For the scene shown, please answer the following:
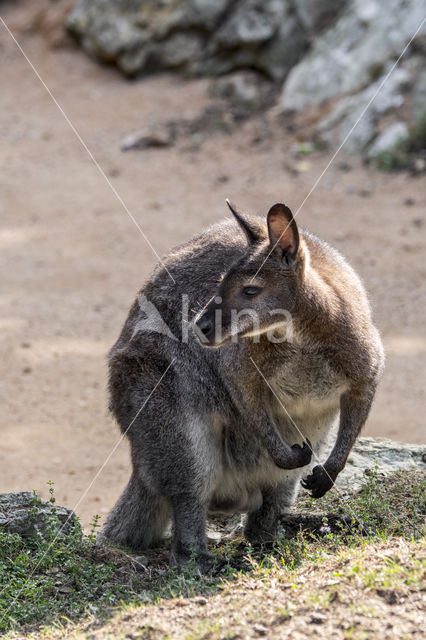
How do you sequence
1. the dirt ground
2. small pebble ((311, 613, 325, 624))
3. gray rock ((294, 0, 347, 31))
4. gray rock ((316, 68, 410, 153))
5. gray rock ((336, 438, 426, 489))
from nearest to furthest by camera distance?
small pebble ((311, 613, 325, 624)), gray rock ((336, 438, 426, 489)), the dirt ground, gray rock ((316, 68, 410, 153)), gray rock ((294, 0, 347, 31))

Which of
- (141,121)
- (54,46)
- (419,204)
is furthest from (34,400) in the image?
(54,46)

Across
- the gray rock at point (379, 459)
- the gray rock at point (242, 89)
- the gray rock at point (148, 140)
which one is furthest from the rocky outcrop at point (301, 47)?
the gray rock at point (379, 459)

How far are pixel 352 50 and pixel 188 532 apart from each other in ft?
34.4

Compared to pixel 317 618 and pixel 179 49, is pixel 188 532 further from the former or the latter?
pixel 179 49

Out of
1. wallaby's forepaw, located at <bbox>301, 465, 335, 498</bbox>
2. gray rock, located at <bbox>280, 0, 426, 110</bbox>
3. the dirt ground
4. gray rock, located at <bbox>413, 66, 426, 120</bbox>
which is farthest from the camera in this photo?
gray rock, located at <bbox>280, 0, 426, 110</bbox>

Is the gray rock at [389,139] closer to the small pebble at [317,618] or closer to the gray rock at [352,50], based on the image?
the gray rock at [352,50]

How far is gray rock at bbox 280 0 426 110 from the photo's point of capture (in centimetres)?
1280

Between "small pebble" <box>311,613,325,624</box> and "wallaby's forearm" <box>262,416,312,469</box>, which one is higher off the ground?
"small pebble" <box>311,613,325,624</box>

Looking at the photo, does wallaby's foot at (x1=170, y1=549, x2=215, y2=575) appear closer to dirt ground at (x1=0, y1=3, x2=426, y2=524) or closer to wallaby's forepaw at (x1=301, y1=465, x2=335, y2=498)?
wallaby's forepaw at (x1=301, y1=465, x2=335, y2=498)

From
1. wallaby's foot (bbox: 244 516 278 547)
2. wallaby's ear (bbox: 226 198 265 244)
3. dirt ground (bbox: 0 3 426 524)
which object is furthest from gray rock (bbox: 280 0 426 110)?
wallaby's foot (bbox: 244 516 278 547)

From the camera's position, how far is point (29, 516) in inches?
183

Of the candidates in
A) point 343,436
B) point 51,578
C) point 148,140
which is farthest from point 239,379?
point 148,140

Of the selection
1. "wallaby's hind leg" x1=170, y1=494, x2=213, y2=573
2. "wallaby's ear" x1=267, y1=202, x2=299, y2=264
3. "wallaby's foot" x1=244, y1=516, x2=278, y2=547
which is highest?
"wallaby's ear" x1=267, y1=202, x2=299, y2=264

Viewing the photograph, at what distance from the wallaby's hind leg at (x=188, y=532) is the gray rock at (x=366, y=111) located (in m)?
8.67
